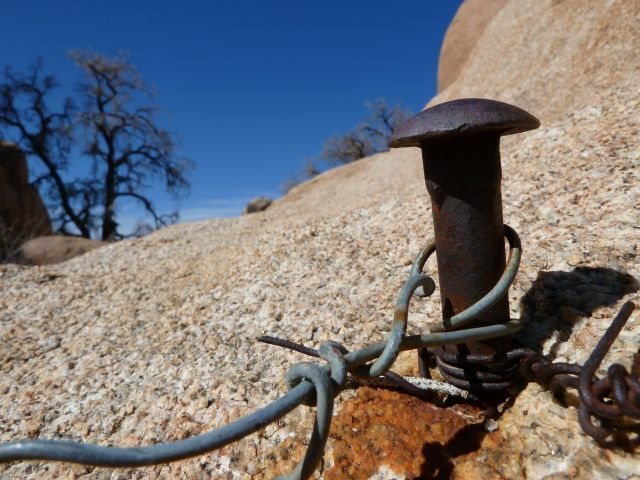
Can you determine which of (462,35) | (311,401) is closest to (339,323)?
(311,401)

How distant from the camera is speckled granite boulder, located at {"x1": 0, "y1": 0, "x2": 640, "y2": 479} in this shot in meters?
1.25

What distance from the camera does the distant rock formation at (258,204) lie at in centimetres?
1082

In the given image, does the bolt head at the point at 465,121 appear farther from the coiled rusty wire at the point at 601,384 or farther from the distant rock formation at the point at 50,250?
the distant rock formation at the point at 50,250

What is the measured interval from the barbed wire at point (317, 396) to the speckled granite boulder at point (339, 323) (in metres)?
0.28

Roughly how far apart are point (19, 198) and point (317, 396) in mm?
16679

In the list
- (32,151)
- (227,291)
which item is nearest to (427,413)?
(227,291)

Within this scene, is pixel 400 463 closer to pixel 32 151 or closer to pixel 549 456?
pixel 549 456

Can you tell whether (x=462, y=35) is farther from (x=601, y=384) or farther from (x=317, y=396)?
(x=317, y=396)

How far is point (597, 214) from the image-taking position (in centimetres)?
203

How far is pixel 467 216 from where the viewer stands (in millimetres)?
1287

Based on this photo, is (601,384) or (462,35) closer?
(601,384)

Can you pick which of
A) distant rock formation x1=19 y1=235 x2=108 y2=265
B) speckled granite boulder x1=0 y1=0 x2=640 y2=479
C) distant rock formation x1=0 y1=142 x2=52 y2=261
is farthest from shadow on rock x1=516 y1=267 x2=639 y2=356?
distant rock formation x1=0 y1=142 x2=52 y2=261

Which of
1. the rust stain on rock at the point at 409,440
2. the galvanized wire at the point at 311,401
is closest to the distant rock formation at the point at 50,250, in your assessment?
the rust stain on rock at the point at 409,440

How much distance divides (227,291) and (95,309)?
0.98 meters
